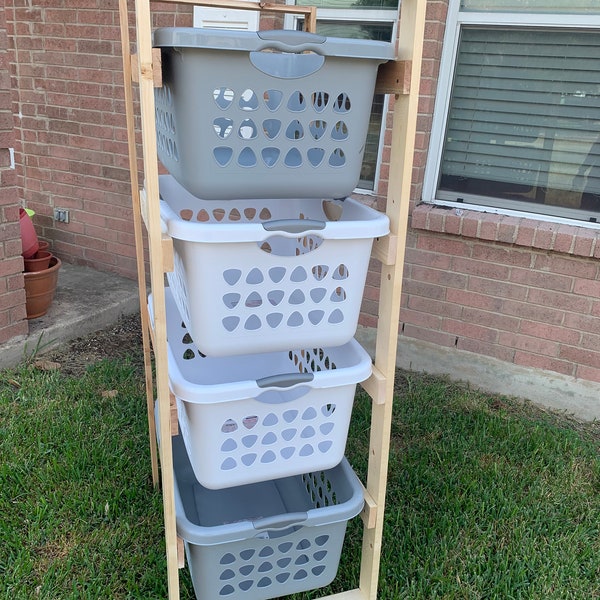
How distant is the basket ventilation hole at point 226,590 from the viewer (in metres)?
1.90

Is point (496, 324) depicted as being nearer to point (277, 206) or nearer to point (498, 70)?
point (498, 70)

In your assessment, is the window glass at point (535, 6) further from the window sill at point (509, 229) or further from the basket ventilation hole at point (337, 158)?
the basket ventilation hole at point (337, 158)

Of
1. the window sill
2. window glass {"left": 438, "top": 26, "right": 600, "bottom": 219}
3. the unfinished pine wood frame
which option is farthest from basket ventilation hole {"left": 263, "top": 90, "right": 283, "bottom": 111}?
window glass {"left": 438, "top": 26, "right": 600, "bottom": 219}

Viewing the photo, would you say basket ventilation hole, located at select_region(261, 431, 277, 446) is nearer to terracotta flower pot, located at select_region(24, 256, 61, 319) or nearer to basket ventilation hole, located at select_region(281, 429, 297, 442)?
basket ventilation hole, located at select_region(281, 429, 297, 442)

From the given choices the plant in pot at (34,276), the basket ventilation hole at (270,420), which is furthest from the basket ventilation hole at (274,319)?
the plant in pot at (34,276)

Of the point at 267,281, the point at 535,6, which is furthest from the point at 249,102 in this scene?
the point at 535,6

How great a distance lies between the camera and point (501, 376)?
325 cm

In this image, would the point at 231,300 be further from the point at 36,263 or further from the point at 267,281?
the point at 36,263

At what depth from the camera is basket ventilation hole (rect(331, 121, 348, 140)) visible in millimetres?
1538

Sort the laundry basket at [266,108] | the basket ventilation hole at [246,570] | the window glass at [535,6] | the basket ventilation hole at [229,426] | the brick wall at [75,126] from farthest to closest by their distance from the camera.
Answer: the brick wall at [75,126] < the window glass at [535,6] < the basket ventilation hole at [246,570] < the basket ventilation hole at [229,426] < the laundry basket at [266,108]

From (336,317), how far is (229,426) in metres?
0.45

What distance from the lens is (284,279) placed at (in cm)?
161

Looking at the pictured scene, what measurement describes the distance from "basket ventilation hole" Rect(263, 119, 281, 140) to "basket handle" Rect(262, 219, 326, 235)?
21 centimetres

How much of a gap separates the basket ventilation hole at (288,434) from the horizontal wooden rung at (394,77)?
Result: 975 millimetres
